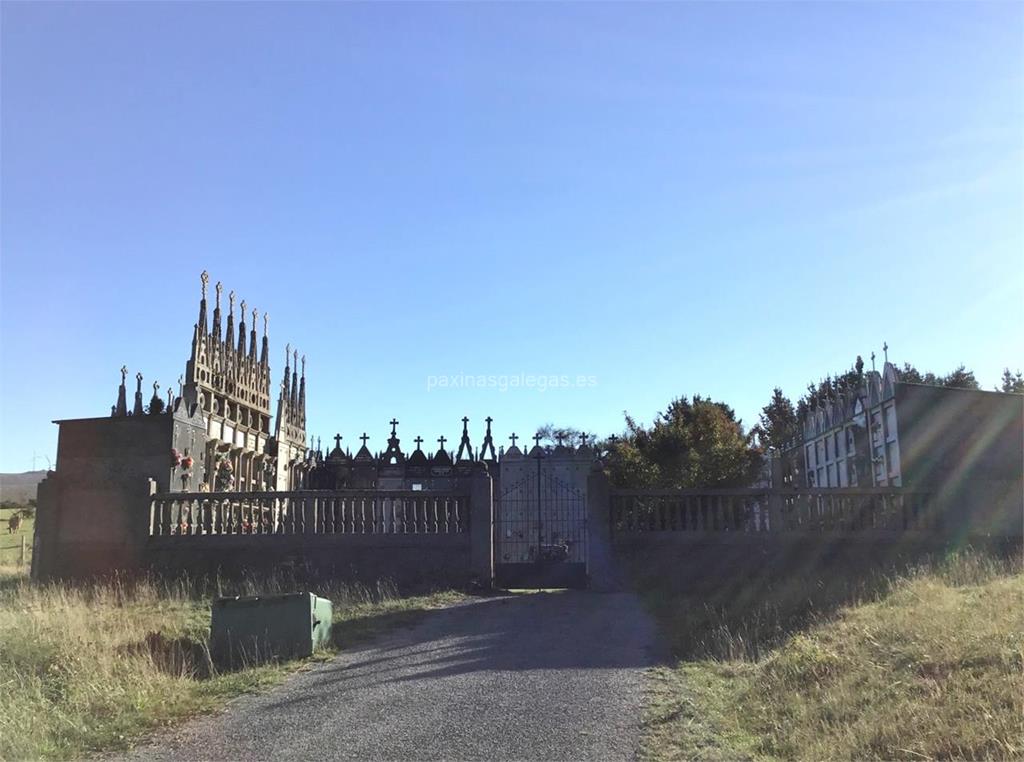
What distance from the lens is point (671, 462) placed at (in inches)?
1468

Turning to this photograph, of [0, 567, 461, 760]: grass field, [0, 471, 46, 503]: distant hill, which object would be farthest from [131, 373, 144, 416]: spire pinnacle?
[0, 471, 46, 503]: distant hill

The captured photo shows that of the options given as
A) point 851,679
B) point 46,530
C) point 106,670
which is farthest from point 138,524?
point 851,679

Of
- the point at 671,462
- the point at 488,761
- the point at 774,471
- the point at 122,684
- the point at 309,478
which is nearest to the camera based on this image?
the point at 488,761

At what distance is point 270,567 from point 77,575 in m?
4.39

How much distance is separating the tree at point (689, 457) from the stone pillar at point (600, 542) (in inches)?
820

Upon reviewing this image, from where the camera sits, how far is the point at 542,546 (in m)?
19.5

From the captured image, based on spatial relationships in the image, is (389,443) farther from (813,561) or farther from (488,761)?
(488,761)

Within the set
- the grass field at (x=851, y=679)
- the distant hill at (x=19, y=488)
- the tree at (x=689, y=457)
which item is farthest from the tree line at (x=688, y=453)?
the distant hill at (x=19, y=488)

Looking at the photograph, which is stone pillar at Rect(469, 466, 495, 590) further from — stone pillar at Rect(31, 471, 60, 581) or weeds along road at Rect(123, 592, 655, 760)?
stone pillar at Rect(31, 471, 60, 581)

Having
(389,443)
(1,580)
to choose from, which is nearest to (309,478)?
(389,443)

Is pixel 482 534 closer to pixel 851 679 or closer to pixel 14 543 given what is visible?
pixel 851 679

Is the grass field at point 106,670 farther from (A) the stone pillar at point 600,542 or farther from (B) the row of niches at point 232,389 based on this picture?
(B) the row of niches at point 232,389

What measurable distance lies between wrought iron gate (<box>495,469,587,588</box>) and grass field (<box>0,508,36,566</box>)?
13824mm

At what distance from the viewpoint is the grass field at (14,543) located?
2843 cm
